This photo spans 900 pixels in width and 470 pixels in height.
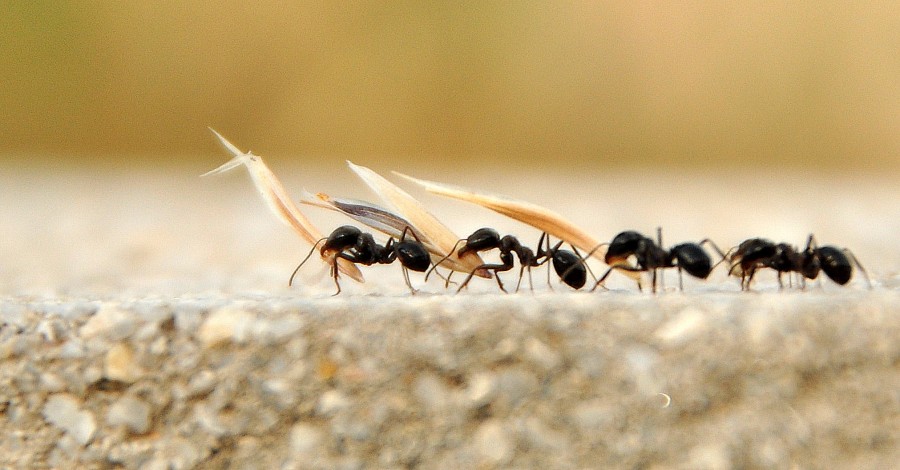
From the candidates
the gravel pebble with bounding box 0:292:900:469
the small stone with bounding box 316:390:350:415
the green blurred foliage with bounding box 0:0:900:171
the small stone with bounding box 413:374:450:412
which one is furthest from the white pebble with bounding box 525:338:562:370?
the green blurred foliage with bounding box 0:0:900:171

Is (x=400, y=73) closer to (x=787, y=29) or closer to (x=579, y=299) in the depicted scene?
(x=787, y=29)

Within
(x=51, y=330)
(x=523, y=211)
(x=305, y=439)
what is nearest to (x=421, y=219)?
(x=523, y=211)

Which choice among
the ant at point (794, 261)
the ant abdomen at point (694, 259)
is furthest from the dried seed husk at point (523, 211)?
the ant at point (794, 261)

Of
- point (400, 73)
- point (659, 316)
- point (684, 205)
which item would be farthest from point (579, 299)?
point (400, 73)

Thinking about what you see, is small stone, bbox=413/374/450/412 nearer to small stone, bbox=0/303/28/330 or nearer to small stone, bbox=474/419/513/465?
small stone, bbox=474/419/513/465

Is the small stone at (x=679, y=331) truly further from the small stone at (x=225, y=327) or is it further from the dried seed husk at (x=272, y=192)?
the dried seed husk at (x=272, y=192)

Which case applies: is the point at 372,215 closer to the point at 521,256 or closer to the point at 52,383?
the point at 521,256
